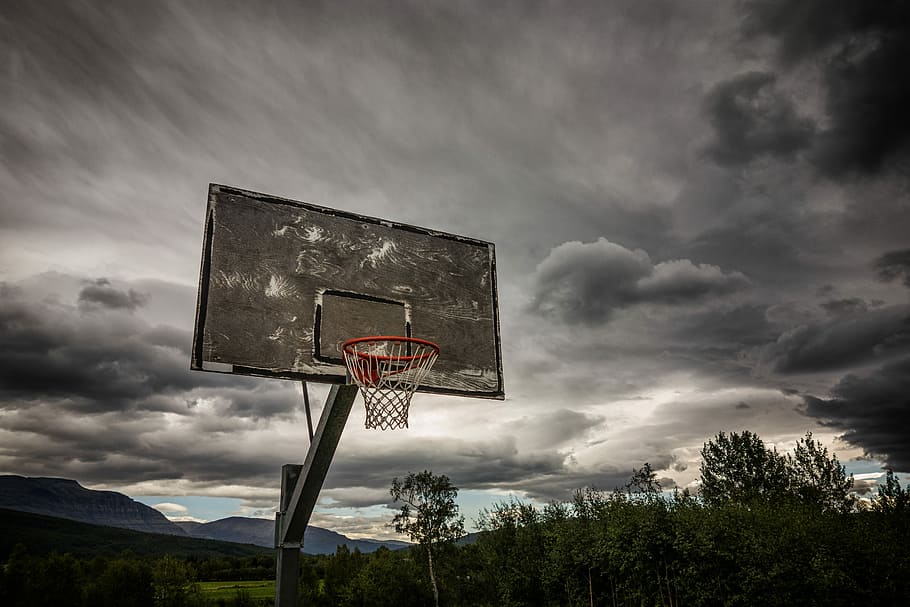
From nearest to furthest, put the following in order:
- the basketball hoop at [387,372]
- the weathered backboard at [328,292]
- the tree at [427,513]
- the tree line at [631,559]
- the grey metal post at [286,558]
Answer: the weathered backboard at [328,292] < the basketball hoop at [387,372] < the grey metal post at [286,558] < the tree line at [631,559] < the tree at [427,513]

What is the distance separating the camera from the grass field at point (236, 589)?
40.4 m

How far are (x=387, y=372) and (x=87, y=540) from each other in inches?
3882

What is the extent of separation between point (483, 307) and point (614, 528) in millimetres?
9987

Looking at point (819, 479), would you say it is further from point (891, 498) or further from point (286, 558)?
point (286, 558)

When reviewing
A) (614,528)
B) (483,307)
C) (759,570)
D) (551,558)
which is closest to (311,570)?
(551,558)

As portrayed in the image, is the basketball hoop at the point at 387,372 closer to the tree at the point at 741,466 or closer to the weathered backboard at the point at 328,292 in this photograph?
the weathered backboard at the point at 328,292

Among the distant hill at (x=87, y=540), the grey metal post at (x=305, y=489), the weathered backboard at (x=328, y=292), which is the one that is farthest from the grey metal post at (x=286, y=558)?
the distant hill at (x=87, y=540)

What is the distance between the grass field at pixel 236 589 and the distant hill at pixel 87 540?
20.8 metres

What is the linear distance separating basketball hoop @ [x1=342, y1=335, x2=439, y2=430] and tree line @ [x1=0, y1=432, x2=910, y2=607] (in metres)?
9.60

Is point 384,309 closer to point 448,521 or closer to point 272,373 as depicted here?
point 272,373

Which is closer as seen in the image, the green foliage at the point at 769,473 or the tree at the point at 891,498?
the tree at the point at 891,498

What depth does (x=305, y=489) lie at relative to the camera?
5812mm

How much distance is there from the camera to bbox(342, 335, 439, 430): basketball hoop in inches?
213

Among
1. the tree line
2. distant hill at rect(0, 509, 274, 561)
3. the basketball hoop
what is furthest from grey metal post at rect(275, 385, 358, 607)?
distant hill at rect(0, 509, 274, 561)
